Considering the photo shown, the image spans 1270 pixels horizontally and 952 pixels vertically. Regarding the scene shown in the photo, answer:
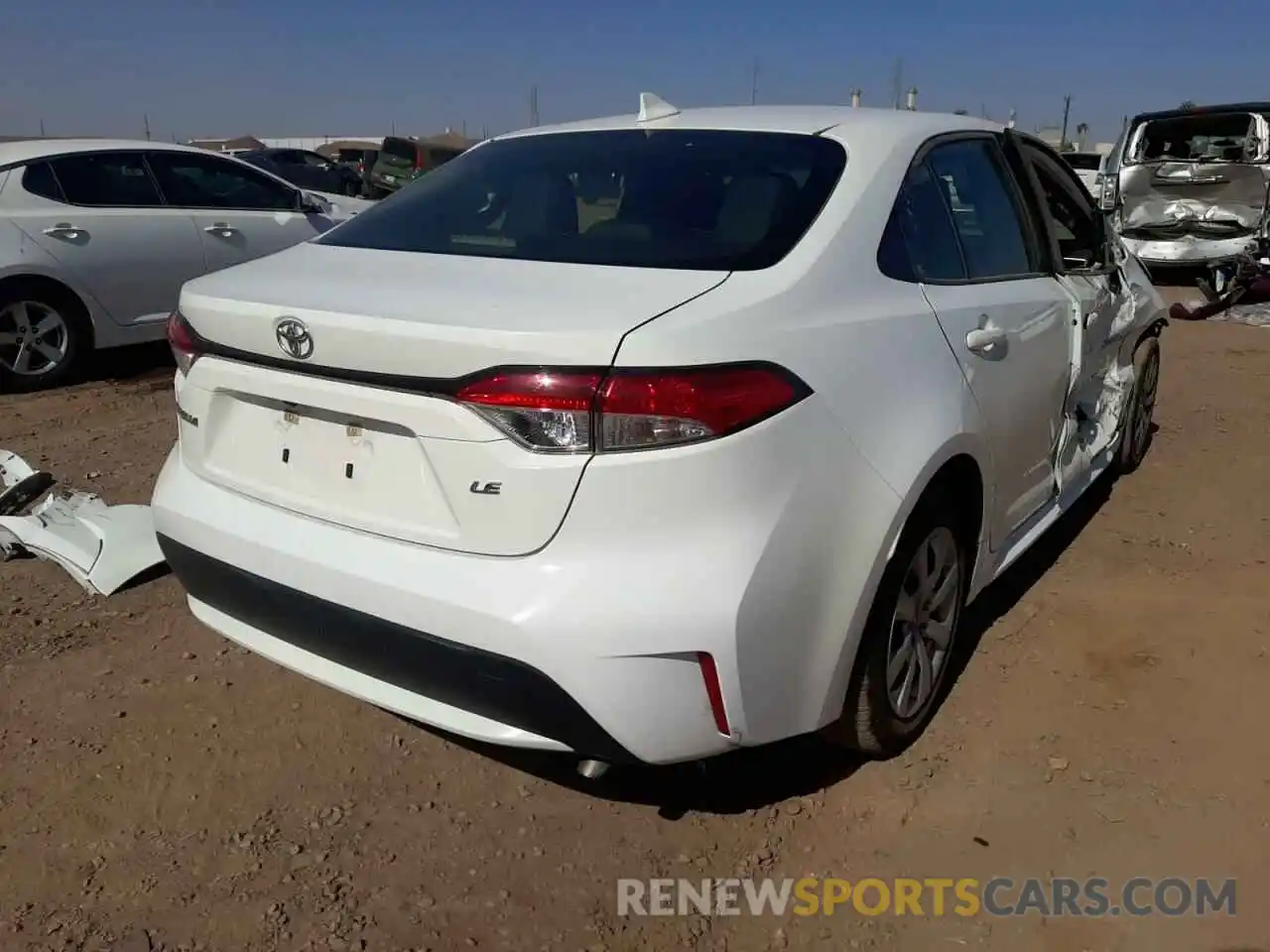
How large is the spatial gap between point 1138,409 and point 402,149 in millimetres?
18538

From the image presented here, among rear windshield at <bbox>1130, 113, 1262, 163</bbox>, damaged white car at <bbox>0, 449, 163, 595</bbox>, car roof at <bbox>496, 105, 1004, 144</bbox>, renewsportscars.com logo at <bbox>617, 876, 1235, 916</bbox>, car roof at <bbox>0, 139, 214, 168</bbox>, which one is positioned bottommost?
renewsportscars.com logo at <bbox>617, 876, 1235, 916</bbox>

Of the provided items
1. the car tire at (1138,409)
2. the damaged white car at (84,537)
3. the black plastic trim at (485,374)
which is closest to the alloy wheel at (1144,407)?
the car tire at (1138,409)

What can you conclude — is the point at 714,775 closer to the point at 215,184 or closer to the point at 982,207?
the point at 982,207

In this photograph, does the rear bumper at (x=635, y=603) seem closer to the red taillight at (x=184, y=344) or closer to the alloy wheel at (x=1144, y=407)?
the red taillight at (x=184, y=344)

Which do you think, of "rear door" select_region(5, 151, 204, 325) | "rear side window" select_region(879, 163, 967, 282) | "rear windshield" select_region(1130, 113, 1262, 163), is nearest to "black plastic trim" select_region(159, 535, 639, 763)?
"rear side window" select_region(879, 163, 967, 282)

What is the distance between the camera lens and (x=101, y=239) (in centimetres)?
652

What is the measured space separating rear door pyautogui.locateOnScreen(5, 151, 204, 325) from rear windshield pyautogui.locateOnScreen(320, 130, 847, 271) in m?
4.25

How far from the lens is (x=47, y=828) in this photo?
251 cm

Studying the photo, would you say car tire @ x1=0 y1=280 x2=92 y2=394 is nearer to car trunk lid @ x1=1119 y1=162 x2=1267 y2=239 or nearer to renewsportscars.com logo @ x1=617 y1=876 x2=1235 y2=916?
renewsportscars.com logo @ x1=617 y1=876 x2=1235 y2=916

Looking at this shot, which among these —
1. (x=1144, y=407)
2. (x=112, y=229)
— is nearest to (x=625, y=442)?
(x=1144, y=407)

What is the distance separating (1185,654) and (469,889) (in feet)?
7.82

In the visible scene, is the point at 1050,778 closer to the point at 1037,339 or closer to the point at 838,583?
the point at 838,583

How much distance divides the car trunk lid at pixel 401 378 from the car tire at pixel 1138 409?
3390 mm

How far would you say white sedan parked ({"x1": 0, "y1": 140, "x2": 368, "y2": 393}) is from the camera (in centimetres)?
627
